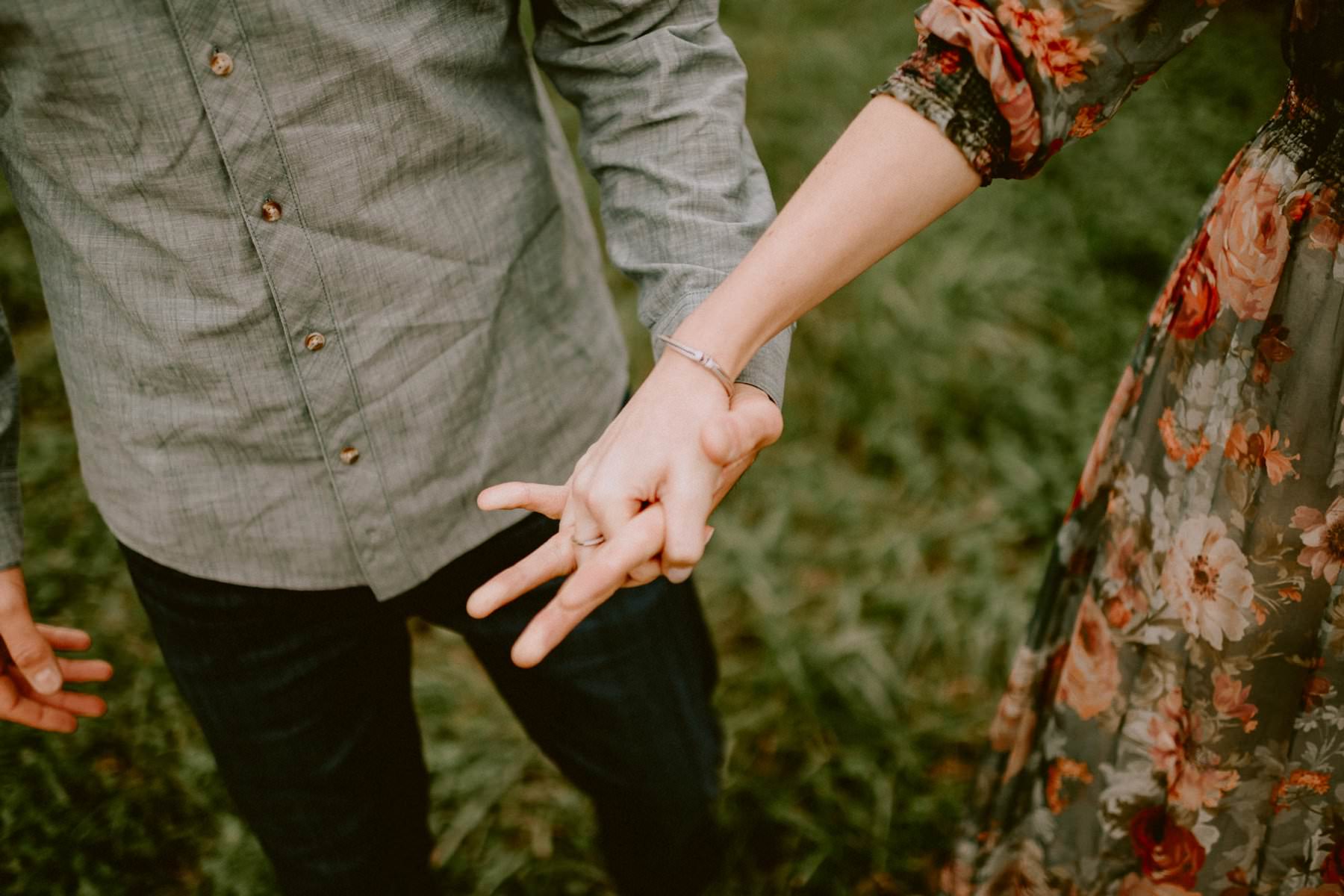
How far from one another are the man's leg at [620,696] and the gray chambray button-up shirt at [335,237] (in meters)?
0.10

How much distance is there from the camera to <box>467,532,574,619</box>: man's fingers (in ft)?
3.03

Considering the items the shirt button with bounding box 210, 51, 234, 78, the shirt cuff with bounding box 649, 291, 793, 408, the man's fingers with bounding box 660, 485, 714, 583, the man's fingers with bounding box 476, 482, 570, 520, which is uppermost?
the shirt button with bounding box 210, 51, 234, 78

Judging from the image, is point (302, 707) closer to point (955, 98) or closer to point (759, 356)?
point (759, 356)

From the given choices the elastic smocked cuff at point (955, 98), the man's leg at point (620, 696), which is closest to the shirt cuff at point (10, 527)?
the man's leg at point (620, 696)

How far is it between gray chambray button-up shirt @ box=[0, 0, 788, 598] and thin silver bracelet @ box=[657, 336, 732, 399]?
3.5 inches

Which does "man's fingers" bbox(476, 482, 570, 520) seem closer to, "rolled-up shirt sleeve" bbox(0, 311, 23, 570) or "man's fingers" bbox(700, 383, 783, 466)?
"man's fingers" bbox(700, 383, 783, 466)

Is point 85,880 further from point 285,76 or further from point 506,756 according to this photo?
point 285,76

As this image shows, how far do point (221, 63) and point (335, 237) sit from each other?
8.0 inches

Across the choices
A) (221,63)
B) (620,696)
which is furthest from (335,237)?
(620,696)

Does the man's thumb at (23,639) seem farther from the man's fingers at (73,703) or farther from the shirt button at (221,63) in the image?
the shirt button at (221,63)

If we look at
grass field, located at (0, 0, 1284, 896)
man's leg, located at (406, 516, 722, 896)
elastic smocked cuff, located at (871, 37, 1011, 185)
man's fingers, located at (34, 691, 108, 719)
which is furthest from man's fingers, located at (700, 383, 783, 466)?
grass field, located at (0, 0, 1284, 896)

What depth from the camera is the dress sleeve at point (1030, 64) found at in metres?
0.90

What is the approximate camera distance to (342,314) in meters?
1.08

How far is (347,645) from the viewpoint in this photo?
4.29 ft
